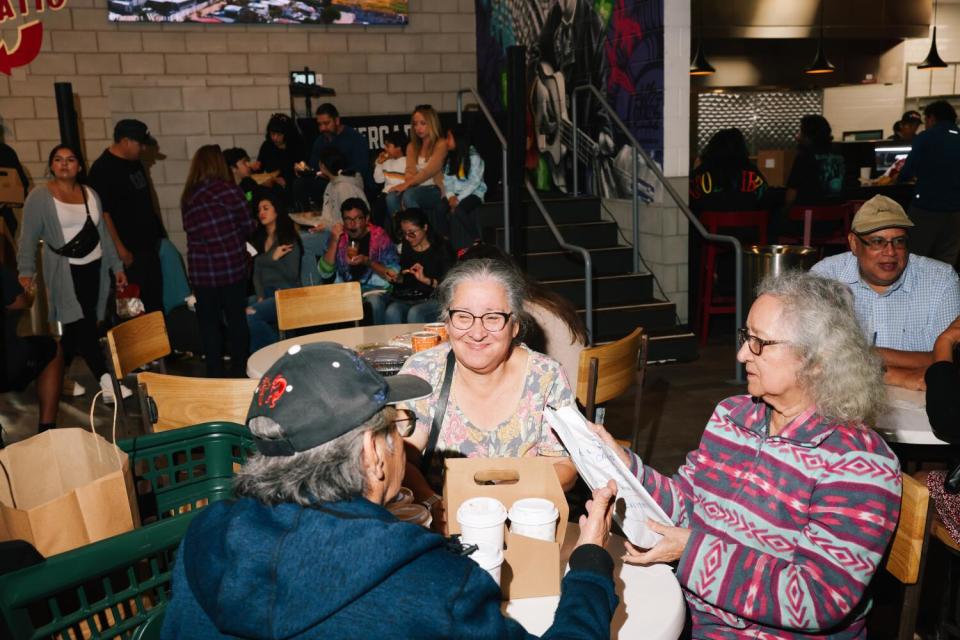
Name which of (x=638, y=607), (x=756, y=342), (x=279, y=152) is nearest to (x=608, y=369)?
(x=756, y=342)

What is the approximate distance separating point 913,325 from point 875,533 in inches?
76.5

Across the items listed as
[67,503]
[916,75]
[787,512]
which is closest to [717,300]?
[787,512]

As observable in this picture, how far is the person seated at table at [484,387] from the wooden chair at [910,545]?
92cm

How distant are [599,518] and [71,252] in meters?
4.90

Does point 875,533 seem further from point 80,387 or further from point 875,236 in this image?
point 80,387

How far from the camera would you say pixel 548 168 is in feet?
30.6

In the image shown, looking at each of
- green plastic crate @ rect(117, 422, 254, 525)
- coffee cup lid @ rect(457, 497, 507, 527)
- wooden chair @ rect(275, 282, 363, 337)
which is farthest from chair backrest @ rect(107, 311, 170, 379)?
coffee cup lid @ rect(457, 497, 507, 527)

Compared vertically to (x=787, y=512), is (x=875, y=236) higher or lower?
higher

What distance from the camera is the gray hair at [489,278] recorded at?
2547 mm

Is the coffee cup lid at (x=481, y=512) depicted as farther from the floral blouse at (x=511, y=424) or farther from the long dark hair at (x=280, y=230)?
the long dark hair at (x=280, y=230)

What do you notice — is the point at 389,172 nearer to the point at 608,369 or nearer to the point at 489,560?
the point at 608,369

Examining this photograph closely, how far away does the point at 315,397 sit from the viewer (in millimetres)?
1324

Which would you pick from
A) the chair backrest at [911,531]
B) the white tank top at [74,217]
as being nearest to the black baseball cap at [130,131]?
the white tank top at [74,217]

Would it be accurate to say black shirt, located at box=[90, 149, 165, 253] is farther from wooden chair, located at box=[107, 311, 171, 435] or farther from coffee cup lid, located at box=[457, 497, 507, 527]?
coffee cup lid, located at box=[457, 497, 507, 527]
